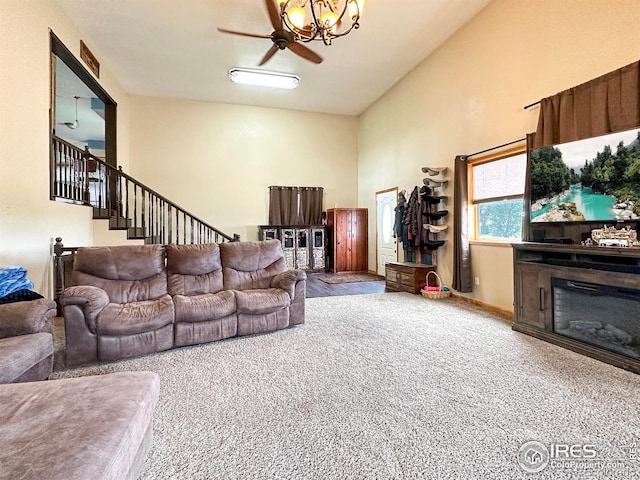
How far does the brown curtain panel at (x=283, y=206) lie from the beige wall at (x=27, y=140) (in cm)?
432

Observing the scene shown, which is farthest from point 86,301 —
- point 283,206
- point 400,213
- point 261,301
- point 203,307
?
point 283,206

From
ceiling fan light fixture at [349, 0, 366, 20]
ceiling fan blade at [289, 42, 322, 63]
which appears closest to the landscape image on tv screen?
ceiling fan light fixture at [349, 0, 366, 20]

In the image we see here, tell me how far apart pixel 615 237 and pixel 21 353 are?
4569 mm

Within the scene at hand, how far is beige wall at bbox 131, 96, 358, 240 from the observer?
24.0ft

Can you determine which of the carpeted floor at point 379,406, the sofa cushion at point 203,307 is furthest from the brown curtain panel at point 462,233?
the sofa cushion at point 203,307

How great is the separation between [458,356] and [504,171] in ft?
9.10

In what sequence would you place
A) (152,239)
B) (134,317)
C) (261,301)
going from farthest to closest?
1. (152,239)
2. (261,301)
3. (134,317)

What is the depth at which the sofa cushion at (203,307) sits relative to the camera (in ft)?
9.93

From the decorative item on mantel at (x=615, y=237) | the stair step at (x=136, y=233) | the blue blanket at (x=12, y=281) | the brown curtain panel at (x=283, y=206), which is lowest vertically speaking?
the blue blanket at (x=12, y=281)

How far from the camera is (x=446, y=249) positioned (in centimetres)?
530

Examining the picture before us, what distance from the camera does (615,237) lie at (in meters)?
2.79

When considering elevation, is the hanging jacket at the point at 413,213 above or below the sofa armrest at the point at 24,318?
above

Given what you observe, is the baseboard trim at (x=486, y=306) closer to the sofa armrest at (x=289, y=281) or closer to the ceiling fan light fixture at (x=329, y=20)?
the sofa armrest at (x=289, y=281)

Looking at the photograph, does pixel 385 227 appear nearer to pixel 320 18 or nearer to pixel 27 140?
pixel 320 18
